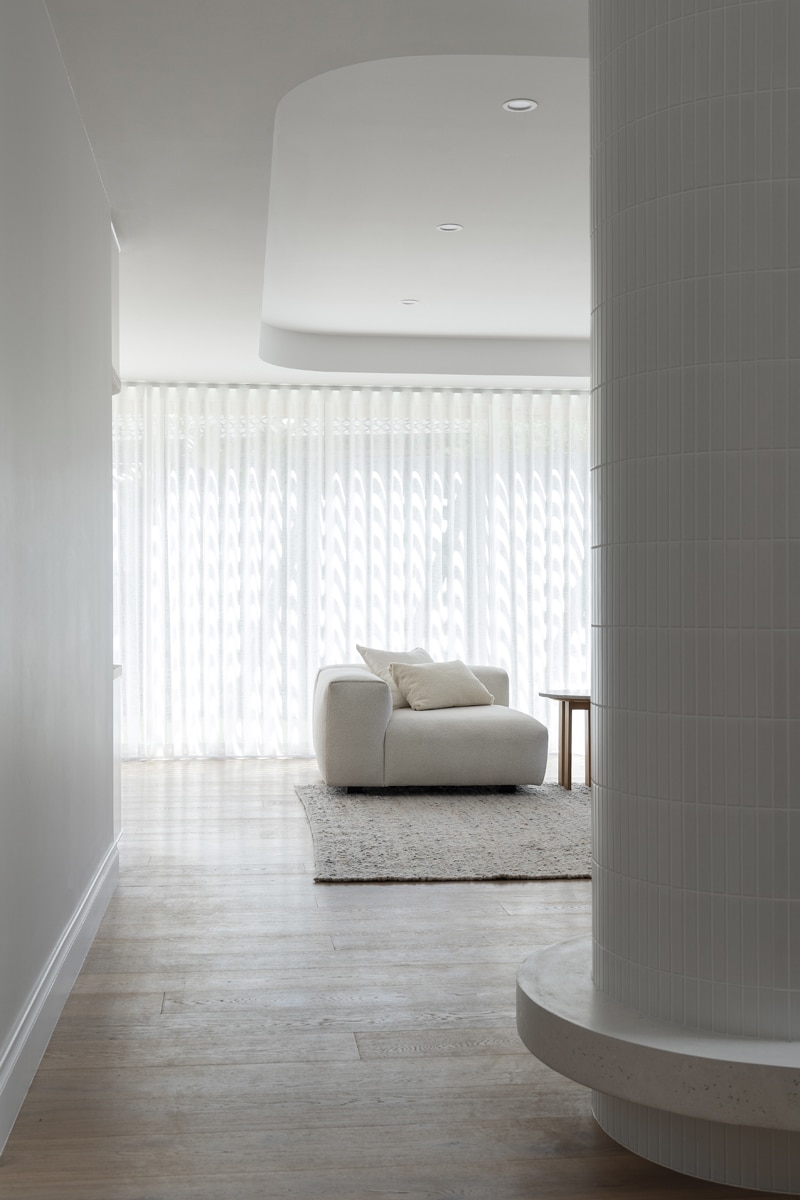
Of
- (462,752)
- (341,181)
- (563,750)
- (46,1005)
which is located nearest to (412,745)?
(462,752)

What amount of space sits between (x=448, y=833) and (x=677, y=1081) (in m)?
3.25

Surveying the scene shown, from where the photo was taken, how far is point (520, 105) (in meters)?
3.88

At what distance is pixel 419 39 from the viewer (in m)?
3.04

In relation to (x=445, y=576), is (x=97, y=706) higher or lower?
lower

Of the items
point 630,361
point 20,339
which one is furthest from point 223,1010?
point 630,361

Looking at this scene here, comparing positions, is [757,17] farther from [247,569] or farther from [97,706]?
[247,569]

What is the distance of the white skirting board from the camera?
88.4 inches

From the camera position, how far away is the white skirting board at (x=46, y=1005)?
2246mm

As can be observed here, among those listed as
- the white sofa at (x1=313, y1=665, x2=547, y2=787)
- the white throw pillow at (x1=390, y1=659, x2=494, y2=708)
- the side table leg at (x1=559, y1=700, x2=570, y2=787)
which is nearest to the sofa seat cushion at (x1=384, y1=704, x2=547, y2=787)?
the white sofa at (x1=313, y1=665, x2=547, y2=787)

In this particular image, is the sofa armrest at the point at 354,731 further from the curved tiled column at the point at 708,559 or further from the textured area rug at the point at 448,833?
the curved tiled column at the point at 708,559

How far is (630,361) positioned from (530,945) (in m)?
1.99

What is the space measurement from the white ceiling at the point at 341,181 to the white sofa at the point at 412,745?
2158 mm

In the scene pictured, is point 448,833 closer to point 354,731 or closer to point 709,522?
point 354,731

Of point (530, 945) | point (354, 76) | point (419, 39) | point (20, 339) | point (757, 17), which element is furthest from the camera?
point (354, 76)
